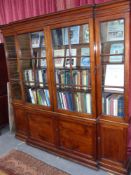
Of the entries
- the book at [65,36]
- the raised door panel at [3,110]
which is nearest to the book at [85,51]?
the book at [65,36]

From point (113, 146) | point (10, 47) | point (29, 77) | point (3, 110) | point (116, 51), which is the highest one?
point (10, 47)

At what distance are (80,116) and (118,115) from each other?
443 millimetres

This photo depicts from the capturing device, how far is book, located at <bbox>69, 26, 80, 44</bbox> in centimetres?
206

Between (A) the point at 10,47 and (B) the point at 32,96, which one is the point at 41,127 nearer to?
(B) the point at 32,96

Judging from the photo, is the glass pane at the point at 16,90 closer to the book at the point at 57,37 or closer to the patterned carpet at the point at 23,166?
the patterned carpet at the point at 23,166

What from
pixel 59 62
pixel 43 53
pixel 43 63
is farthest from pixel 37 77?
pixel 59 62

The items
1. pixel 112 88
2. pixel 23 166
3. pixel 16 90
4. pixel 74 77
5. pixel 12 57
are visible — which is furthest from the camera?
pixel 16 90

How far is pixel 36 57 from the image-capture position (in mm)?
2484

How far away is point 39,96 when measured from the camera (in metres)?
2.59

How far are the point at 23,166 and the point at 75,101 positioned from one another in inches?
42.1

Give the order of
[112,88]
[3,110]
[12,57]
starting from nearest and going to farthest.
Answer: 1. [112,88]
2. [12,57]
3. [3,110]

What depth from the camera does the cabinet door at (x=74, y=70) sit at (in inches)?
81.3

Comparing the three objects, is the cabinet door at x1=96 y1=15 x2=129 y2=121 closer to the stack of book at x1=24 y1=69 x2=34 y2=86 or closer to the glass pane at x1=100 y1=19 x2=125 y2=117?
the glass pane at x1=100 y1=19 x2=125 y2=117

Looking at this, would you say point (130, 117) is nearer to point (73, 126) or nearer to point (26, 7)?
point (73, 126)
